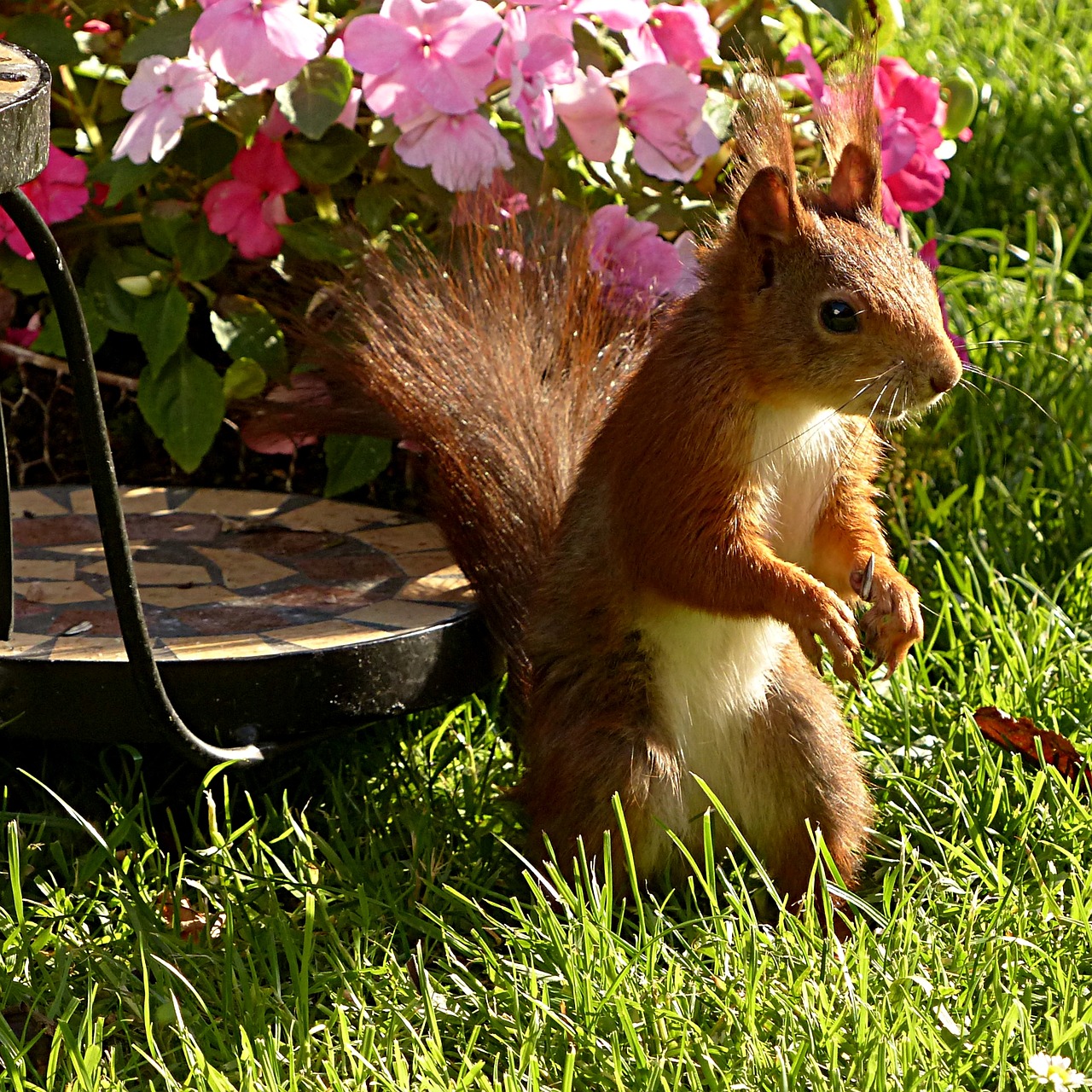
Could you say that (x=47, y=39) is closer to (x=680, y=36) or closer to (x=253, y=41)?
(x=253, y=41)

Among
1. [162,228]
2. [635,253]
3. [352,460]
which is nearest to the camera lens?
[635,253]

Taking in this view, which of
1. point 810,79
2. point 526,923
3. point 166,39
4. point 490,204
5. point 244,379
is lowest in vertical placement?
point 526,923

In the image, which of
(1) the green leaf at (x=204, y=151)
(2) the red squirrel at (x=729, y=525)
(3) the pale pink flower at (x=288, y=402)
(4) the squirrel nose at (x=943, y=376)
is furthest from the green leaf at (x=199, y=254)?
(4) the squirrel nose at (x=943, y=376)

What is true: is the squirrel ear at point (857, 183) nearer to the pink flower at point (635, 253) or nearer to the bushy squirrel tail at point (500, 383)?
the bushy squirrel tail at point (500, 383)

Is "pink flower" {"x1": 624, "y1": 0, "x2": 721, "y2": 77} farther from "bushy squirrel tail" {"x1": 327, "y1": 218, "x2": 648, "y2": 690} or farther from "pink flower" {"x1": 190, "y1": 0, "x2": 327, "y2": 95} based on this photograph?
"pink flower" {"x1": 190, "y1": 0, "x2": 327, "y2": 95}

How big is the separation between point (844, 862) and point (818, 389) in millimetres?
668

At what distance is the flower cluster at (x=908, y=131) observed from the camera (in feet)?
9.63

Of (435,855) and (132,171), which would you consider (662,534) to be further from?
(132,171)

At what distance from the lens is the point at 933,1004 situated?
1.85 m

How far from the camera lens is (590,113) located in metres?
2.71

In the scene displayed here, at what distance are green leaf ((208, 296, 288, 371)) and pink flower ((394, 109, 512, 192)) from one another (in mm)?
458

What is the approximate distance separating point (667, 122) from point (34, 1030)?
1788mm

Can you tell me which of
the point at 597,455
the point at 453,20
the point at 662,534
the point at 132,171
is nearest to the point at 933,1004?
the point at 662,534

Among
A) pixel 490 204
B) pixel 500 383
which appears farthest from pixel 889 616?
pixel 490 204
